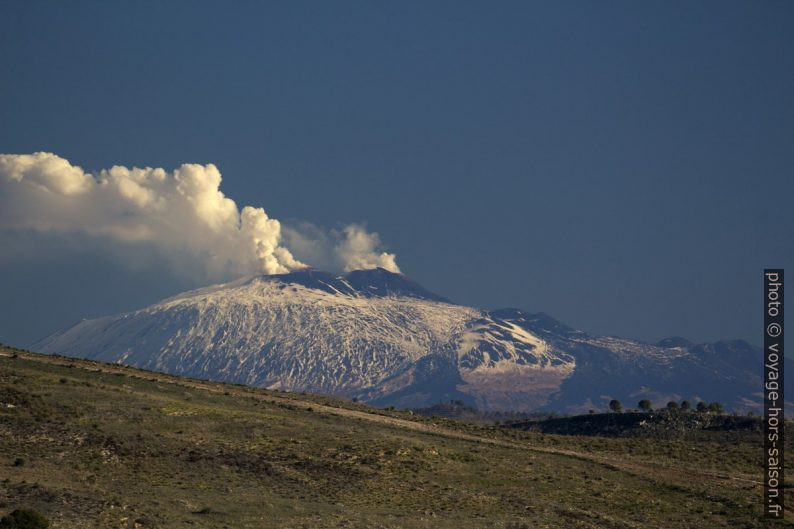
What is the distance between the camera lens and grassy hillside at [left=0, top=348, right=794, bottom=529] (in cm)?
6228

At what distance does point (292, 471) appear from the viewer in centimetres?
7575

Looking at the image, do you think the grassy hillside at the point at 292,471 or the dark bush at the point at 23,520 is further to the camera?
the grassy hillside at the point at 292,471

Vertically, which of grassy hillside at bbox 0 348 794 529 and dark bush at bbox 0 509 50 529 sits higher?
grassy hillside at bbox 0 348 794 529

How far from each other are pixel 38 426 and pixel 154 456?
10.4 meters

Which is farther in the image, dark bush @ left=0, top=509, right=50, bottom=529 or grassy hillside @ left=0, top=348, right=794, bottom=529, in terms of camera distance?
grassy hillside @ left=0, top=348, right=794, bottom=529

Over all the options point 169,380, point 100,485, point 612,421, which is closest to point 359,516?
point 100,485

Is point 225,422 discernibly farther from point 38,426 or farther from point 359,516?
point 359,516

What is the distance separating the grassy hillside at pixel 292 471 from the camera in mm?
62281

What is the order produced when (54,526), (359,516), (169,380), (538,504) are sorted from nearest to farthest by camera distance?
1. (54,526)
2. (359,516)
3. (538,504)
4. (169,380)

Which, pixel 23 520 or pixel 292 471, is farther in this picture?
pixel 292 471

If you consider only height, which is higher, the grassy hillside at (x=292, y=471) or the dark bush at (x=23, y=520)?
the grassy hillside at (x=292, y=471)

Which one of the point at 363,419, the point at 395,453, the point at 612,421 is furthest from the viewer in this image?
the point at 612,421

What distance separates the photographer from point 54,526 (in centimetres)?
5275

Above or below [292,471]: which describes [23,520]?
below
